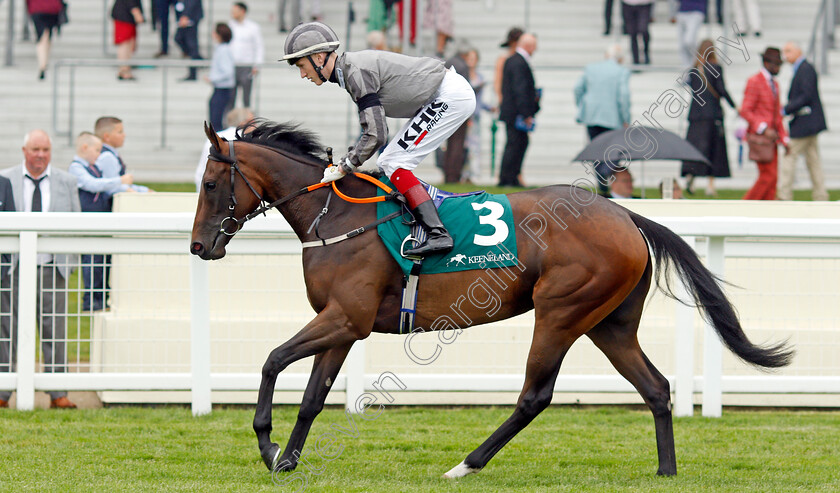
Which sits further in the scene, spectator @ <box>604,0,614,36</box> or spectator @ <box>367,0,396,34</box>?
spectator @ <box>604,0,614,36</box>

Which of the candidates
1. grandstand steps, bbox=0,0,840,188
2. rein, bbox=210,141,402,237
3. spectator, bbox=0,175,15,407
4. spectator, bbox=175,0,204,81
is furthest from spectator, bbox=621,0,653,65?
rein, bbox=210,141,402,237

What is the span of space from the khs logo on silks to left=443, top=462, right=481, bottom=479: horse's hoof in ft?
4.72

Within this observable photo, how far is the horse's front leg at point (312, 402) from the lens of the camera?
5.16 metres

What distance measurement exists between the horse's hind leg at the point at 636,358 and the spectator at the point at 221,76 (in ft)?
23.8

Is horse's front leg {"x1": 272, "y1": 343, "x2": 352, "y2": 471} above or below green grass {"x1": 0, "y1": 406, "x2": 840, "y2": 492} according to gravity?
above

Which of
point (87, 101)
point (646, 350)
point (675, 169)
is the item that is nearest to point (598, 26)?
point (675, 169)

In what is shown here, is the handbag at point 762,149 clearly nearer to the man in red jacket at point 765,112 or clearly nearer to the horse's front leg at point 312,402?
the man in red jacket at point 765,112

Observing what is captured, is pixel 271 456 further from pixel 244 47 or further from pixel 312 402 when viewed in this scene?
pixel 244 47

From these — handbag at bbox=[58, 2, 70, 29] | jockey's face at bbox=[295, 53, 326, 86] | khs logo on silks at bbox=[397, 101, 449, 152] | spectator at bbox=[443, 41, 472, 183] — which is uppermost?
handbag at bbox=[58, 2, 70, 29]

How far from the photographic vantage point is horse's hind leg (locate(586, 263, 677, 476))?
17.3ft

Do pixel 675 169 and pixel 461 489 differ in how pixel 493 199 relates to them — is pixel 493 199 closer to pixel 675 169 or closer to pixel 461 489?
pixel 461 489

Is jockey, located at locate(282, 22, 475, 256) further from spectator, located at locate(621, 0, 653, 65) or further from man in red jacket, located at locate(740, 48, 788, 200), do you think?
spectator, located at locate(621, 0, 653, 65)

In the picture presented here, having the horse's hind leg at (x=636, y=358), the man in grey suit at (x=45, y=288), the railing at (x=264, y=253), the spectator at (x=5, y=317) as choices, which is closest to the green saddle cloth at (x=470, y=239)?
the horse's hind leg at (x=636, y=358)

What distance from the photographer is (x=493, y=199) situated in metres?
5.25
